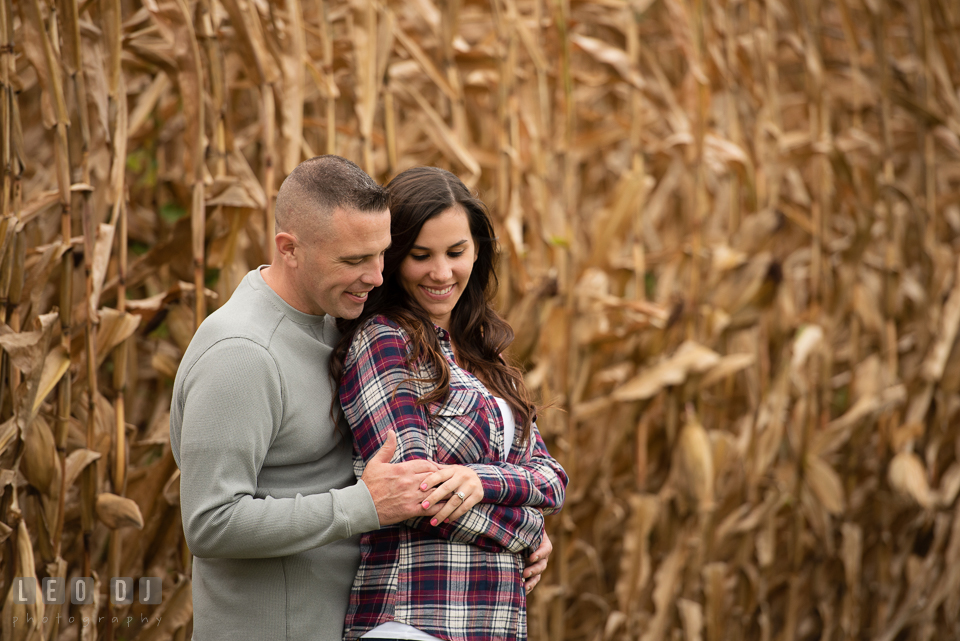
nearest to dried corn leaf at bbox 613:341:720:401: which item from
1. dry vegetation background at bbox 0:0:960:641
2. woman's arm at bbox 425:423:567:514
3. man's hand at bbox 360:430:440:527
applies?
dry vegetation background at bbox 0:0:960:641

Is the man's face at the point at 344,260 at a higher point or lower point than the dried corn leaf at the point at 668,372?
higher

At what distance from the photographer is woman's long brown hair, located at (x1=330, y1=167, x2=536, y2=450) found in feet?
4.62

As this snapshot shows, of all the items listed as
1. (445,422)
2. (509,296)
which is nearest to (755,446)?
(509,296)

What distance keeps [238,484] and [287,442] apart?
0.13m

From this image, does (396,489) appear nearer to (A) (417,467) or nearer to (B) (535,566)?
(A) (417,467)

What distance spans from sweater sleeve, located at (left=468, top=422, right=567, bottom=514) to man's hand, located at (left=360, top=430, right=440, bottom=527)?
0.11 metres

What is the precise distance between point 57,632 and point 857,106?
2.99 meters

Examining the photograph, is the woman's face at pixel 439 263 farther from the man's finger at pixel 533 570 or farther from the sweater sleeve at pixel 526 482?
the man's finger at pixel 533 570

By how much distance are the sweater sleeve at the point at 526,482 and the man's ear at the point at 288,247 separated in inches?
17.0

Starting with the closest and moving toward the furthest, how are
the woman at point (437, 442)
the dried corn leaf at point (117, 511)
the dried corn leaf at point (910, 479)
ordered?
the woman at point (437, 442) < the dried corn leaf at point (117, 511) < the dried corn leaf at point (910, 479)

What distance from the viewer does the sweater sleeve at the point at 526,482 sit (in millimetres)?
1318

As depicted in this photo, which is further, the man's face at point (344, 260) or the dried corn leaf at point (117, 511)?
the dried corn leaf at point (117, 511)

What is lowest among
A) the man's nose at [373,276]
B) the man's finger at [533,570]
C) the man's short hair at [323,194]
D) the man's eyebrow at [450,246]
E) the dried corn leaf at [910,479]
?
the dried corn leaf at [910,479]

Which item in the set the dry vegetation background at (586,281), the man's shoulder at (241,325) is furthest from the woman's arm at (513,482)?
the dry vegetation background at (586,281)
